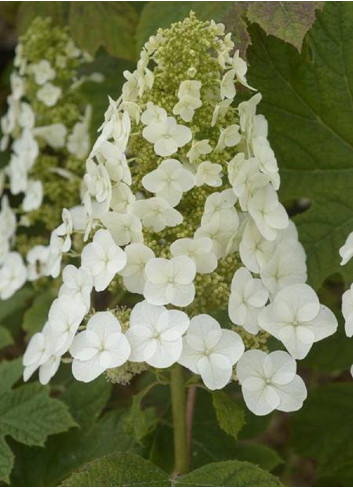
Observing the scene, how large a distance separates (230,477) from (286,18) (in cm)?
114

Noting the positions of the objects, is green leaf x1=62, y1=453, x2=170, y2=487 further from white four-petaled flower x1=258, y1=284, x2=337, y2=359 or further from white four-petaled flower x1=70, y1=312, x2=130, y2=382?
white four-petaled flower x1=258, y1=284, x2=337, y2=359

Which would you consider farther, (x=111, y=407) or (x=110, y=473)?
(x=111, y=407)

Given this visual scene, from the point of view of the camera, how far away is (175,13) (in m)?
2.60

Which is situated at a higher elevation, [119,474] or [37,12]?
[37,12]

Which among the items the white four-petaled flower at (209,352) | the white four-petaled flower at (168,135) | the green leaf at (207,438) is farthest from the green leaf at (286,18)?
the green leaf at (207,438)

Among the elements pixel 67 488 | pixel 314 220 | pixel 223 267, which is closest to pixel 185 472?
pixel 67 488

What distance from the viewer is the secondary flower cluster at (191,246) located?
1.81 meters

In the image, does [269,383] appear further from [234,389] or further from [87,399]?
[87,399]

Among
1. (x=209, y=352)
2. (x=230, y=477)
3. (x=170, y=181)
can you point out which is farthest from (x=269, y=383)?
(x=170, y=181)

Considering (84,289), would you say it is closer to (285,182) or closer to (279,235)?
(279,235)

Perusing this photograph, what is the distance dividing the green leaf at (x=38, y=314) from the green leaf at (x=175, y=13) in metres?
0.91

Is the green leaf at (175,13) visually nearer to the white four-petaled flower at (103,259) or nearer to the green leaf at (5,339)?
the white four-petaled flower at (103,259)

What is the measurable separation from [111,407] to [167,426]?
0.43 metres

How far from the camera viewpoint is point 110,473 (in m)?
1.94
